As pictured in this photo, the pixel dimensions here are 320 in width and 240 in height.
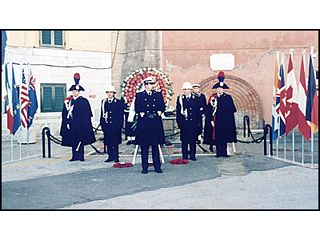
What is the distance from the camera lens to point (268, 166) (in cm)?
750

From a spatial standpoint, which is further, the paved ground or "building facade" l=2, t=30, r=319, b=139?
"building facade" l=2, t=30, r=319, b=139

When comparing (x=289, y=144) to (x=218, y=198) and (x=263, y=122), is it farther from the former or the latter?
(x=218, y=198)

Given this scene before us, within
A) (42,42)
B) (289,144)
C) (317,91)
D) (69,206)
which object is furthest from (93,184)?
(42,42)

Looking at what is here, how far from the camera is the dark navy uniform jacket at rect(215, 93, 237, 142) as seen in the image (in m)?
8.78

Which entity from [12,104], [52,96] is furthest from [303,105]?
[52,96]

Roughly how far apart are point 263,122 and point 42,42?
7045 mm

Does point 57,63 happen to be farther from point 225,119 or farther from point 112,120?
point 225,119

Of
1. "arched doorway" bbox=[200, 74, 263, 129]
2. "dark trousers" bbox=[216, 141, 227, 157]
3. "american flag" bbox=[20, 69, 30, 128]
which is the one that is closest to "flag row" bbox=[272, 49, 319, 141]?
"dark trousers" bbox=[216, 141, 227, 157]

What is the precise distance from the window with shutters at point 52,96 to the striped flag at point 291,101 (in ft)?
25.1

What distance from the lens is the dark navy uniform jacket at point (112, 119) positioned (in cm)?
843

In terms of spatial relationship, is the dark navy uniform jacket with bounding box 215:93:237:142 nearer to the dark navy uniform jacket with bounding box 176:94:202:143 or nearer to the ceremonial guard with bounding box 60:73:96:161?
the dark navy uniform jacket with bounding box 176:94:202:143

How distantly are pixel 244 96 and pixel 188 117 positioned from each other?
5.39m

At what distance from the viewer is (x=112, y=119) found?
8469 millimetres

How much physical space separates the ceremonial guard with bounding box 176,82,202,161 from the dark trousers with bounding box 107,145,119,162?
1.29m
